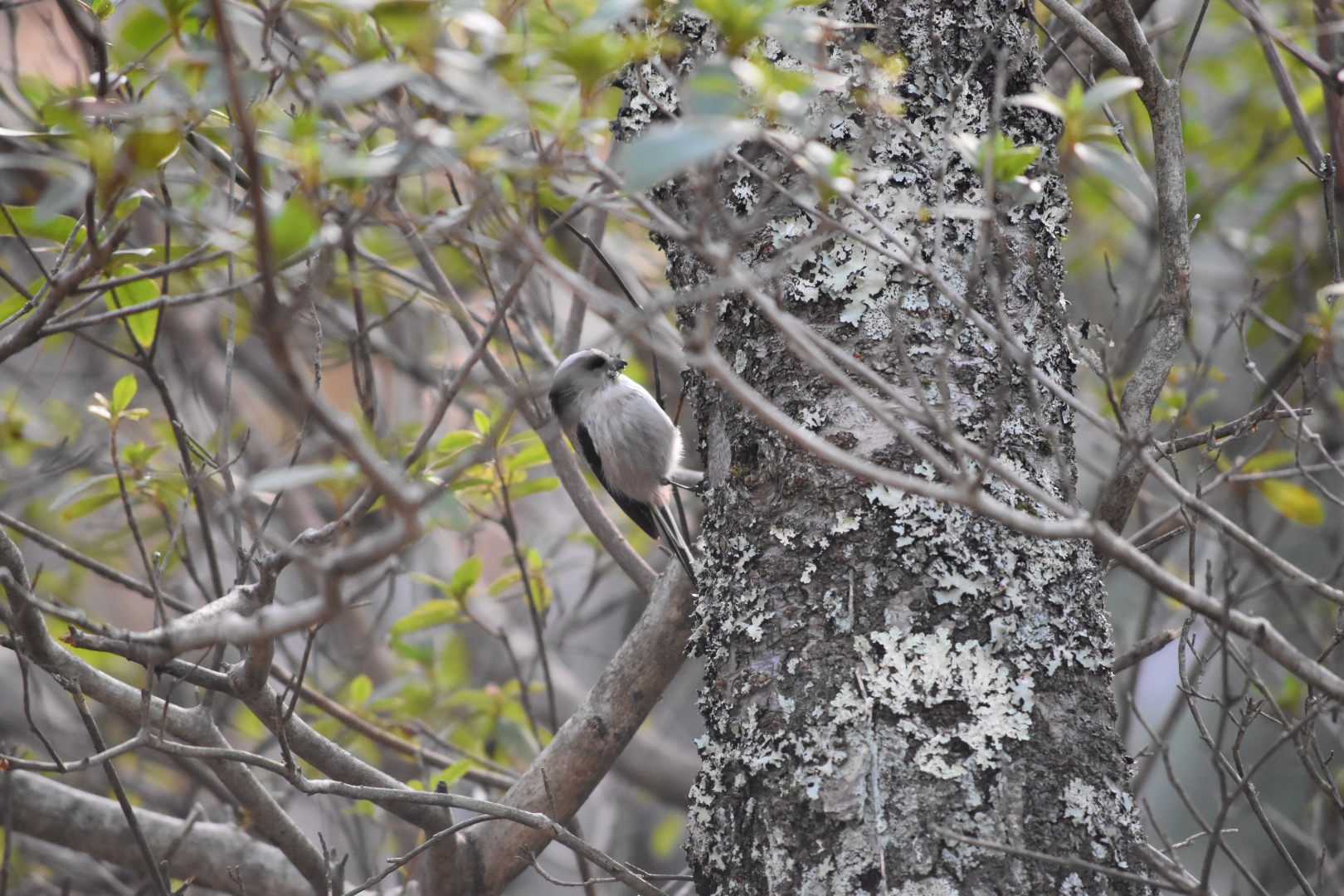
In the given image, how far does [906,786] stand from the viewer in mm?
1894

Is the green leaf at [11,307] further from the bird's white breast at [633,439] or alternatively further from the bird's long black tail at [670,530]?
the bird's white breast at [633,439]

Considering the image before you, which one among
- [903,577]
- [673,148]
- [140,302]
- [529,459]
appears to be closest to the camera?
[673,148]

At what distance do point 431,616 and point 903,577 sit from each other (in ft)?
5.95

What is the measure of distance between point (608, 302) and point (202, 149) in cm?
163

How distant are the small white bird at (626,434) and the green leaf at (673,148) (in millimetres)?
2863

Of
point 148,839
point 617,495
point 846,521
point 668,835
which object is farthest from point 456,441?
point 668,835

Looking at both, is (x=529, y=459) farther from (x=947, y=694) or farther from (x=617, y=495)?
(x=947, y=694)

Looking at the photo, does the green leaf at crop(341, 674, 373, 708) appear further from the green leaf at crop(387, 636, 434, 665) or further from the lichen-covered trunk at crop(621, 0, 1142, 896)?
the lichen-covered trunk at crop(621, 0, 1142, 896)

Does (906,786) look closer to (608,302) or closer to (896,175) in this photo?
(608,302)

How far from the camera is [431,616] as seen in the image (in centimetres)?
344

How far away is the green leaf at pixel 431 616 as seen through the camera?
3.43m

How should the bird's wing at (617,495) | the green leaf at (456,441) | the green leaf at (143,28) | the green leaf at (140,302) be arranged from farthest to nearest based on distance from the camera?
the bird's wing at (617,495), the green leaf at (456,441), the green leaf at (140,302), the green leaf at (143,28)

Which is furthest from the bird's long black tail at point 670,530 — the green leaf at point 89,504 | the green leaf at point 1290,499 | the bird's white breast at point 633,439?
the green leaf at point 89,504

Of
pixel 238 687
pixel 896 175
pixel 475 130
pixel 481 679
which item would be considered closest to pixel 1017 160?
pixel 896 175
